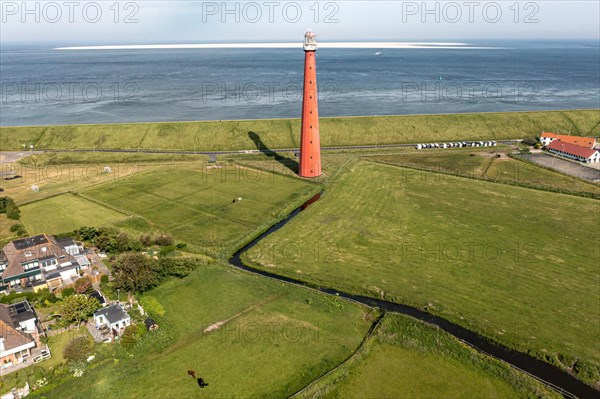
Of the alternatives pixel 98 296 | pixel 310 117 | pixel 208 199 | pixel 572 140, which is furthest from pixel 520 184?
pixel 98 296

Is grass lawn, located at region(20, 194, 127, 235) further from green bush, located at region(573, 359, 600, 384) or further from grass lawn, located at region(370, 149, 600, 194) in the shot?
grass lawn, located at region(370, 149, 600, 194)

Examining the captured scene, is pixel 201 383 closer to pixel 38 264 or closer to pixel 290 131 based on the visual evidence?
pixel 38 264

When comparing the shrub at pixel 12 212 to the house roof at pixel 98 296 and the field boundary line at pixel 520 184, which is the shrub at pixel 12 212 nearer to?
the house roof at pixel 98 296

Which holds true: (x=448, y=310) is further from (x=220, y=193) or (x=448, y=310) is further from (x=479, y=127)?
(x=479, y=127)

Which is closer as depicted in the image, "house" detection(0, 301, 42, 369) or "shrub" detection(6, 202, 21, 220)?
"house" detection(0, 301, 42, 369)

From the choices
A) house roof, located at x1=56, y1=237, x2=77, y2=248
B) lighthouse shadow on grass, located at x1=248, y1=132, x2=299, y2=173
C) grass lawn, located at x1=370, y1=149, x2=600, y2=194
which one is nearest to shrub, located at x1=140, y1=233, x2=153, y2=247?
house roof, located at x1=56, y1=237, x2=77, y2=248
